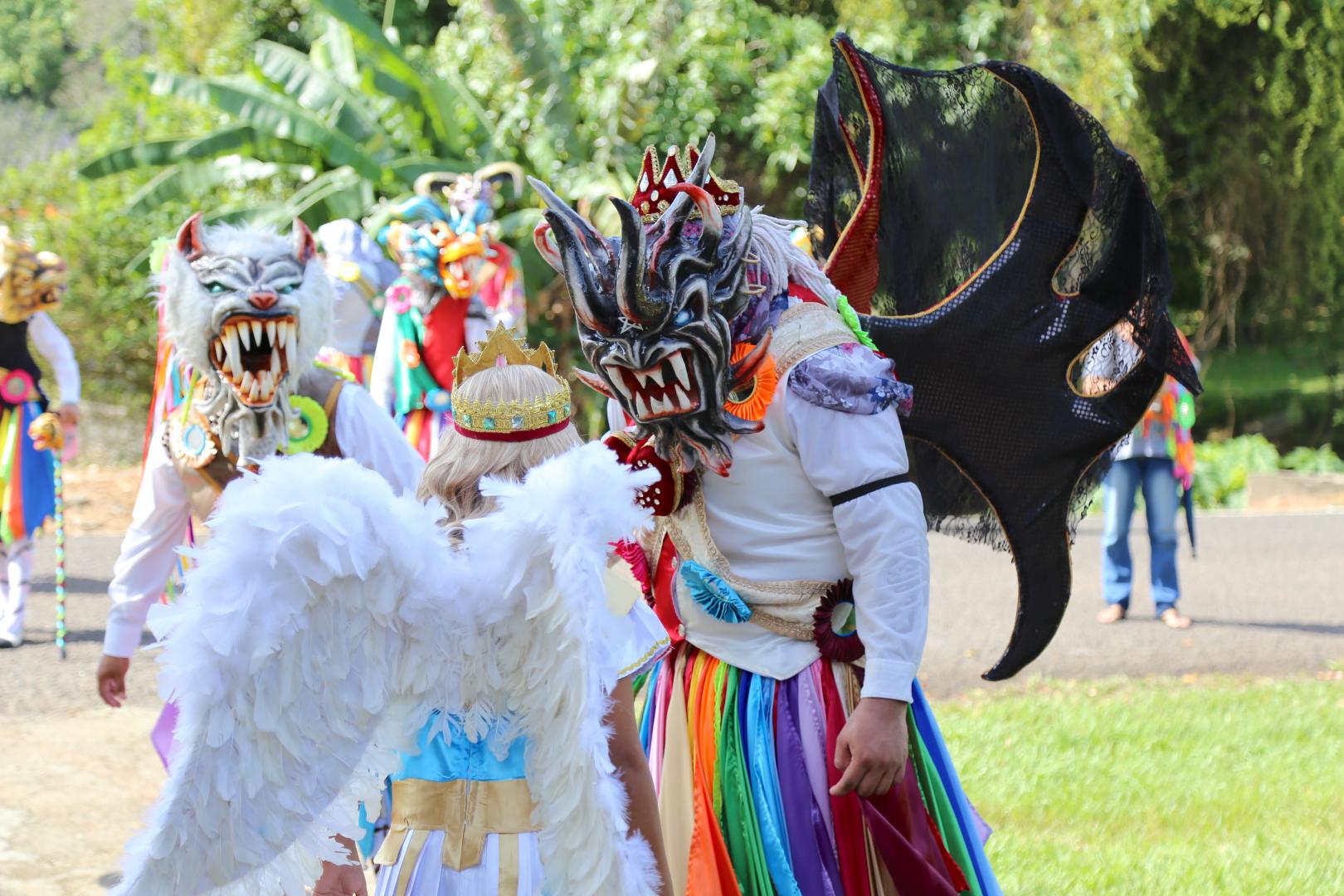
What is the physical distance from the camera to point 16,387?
28.0 feet

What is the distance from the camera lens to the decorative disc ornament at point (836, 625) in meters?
2.84

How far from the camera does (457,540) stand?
2.49 metres

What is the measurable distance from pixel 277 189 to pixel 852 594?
14.1 meters

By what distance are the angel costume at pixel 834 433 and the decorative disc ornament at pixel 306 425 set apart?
4.84ft

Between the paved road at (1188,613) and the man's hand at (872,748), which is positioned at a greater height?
the man's hand at (872,748)

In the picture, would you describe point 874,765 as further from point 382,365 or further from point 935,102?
point 382,365

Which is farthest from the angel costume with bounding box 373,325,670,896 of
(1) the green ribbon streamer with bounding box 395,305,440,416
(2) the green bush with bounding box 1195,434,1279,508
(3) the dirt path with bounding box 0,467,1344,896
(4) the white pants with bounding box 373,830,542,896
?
(2) the green bush with bounding box 1195,434,1279,508

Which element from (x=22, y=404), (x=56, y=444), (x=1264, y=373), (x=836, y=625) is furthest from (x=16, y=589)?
(x=1264, y=373)

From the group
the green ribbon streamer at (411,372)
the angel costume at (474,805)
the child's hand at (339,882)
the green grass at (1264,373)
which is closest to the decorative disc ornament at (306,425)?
the child's hand at (339,882)

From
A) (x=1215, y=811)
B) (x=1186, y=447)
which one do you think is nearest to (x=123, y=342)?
(x=1186, y=447)

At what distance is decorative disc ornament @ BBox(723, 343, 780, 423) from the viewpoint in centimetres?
272

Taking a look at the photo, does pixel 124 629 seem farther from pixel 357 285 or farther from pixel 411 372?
pixel 357 285

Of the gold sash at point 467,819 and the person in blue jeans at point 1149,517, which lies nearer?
the gold sash at point 467,819

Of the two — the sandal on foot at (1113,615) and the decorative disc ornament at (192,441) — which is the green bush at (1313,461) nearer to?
the sandal on foot at (1113,615)
